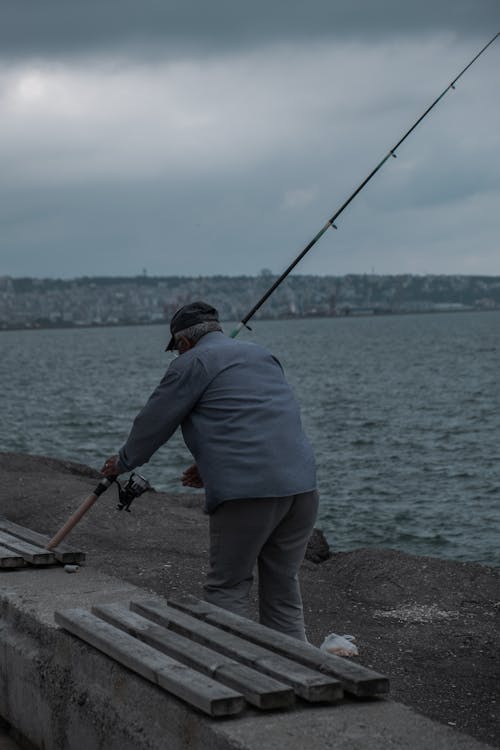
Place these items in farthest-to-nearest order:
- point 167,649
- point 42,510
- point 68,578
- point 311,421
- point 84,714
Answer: point 311,421 < point 42,510 < point 68,578 < point 84,714 < point 167,649

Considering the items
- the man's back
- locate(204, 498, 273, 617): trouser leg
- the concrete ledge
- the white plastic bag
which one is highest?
the man's back

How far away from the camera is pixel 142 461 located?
15.8ft

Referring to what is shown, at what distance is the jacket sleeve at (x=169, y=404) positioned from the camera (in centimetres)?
455

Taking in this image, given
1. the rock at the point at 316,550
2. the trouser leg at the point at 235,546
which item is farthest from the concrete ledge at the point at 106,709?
the rock at the point at 316,550

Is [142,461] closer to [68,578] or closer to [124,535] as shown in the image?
[68,578]

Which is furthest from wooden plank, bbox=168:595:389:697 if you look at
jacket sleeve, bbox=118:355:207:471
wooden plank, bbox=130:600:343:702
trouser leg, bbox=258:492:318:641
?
jacket sleeve, bbox=118:355:207:471

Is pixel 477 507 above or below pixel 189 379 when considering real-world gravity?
below

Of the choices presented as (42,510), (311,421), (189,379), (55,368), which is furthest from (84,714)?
(55,368)

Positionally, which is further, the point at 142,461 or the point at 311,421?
the point at 311,421

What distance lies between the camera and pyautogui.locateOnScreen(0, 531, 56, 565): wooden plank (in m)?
5.61

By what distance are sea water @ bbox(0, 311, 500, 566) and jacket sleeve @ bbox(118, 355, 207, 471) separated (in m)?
6.01

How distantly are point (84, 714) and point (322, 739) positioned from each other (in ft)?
3.96

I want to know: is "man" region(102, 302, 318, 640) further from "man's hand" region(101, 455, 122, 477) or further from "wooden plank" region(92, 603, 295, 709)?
"wooden plank" region(92, 603, 295, 709)

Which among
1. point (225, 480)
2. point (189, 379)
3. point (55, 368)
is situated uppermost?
point (189, 379)
